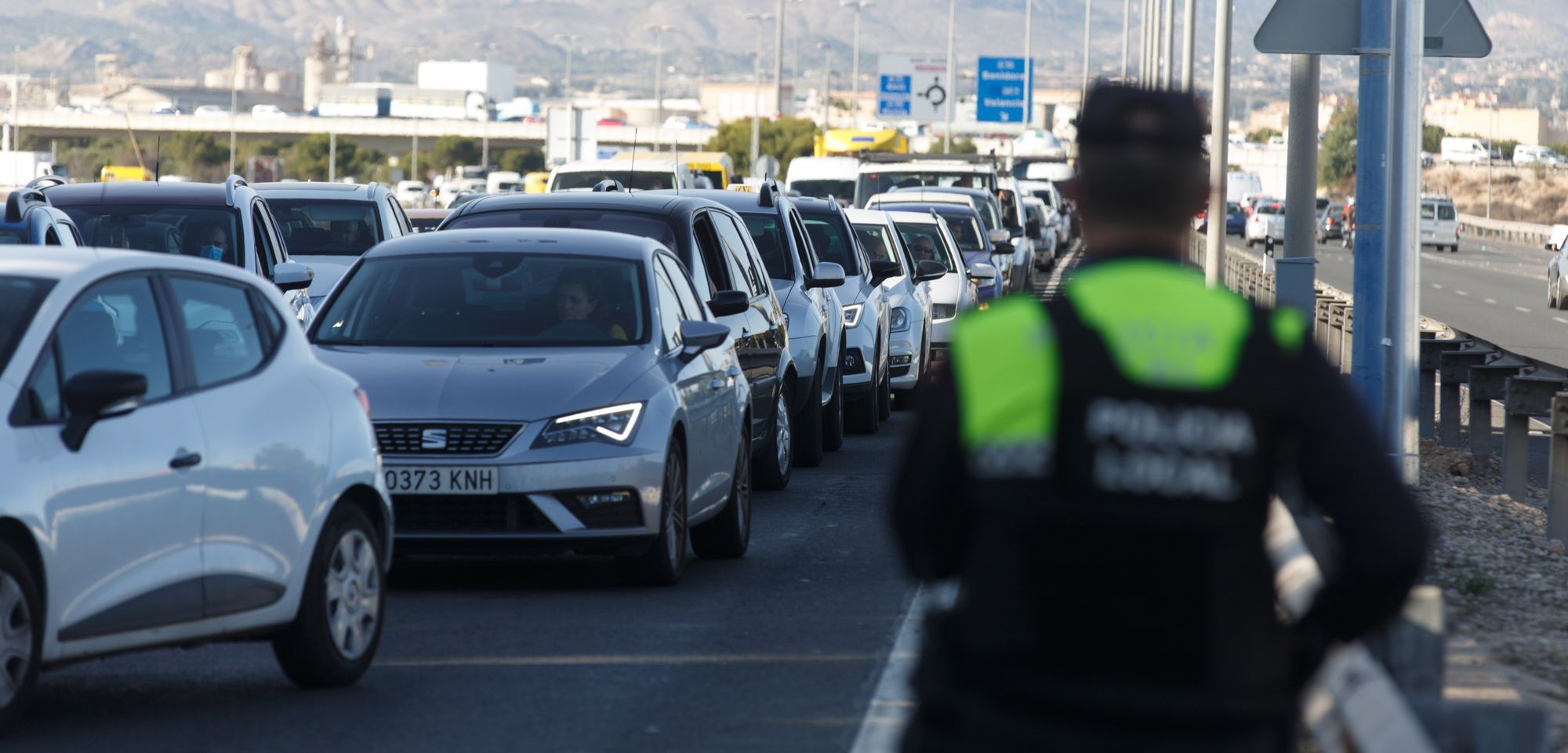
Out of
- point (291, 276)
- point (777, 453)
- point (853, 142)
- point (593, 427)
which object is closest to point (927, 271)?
point (777, 453)

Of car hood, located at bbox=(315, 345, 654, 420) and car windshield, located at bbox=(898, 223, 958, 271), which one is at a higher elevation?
car windshield, located at bbox=(898, 223, 958, 271)

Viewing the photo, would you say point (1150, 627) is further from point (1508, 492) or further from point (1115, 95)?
point (1508, 492)

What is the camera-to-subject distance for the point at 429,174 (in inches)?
5664

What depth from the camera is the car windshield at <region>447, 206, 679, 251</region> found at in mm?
12367

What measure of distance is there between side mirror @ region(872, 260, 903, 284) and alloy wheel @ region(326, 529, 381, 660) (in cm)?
975

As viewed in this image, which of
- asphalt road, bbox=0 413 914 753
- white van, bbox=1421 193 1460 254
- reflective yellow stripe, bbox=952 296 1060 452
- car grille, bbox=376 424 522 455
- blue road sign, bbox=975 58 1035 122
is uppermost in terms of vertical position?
Result: blue road sign, bbox=975 58 1035 122

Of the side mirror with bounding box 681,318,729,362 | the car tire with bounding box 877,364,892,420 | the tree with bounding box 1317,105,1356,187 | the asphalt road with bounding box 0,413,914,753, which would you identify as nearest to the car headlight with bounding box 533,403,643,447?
the asphalt road with bounding box 0,413,914,753

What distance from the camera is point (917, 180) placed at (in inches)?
1529

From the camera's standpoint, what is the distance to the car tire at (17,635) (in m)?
Result: 5.89

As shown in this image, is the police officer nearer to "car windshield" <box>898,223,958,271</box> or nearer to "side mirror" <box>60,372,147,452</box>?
"side mirror" <box>60,372,147,452</box>

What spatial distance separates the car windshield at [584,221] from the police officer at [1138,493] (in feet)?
31.0

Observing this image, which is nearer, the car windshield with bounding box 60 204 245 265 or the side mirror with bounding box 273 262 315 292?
the side mirror with bounding box 273 262 315 292

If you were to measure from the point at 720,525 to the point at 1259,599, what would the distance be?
745 centimetres

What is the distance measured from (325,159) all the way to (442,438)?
501 feet
